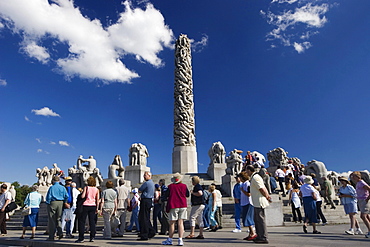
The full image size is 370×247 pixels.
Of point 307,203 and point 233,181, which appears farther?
point 233,181

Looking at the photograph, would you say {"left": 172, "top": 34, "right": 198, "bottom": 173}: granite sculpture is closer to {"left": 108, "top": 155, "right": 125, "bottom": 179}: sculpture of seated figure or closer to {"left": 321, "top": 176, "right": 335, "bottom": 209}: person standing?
{"left": 108, "top": 155, "right": 125, "bottom": 179}: sculpture of seated figure

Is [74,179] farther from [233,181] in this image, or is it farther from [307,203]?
[307,203]

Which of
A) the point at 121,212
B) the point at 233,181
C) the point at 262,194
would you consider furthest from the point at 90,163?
the point at 262,194

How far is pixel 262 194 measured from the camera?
576 centimetres

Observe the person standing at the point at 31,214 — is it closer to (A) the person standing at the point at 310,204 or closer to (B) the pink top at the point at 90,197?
(B) the pink top at the point at 90,197

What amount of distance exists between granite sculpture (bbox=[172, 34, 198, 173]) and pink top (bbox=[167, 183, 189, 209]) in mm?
16042

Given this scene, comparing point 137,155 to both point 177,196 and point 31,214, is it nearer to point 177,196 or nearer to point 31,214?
point 31,214

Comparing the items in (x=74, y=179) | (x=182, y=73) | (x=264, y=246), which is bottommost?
(x=264, y=246)

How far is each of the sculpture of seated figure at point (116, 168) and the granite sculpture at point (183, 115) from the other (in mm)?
5185

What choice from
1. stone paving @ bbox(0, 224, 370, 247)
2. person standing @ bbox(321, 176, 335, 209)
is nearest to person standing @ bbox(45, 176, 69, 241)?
stone paving @ bbox(0, 224, 370, 247)

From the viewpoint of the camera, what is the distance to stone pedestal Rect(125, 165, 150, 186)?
1905 centimetres

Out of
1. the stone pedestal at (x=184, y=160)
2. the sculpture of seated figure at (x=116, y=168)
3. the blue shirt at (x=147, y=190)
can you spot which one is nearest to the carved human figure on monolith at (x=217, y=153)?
the stone pedestal at (x=184, y=160)

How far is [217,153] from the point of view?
19062mm

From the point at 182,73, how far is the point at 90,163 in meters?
10.8
